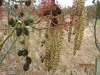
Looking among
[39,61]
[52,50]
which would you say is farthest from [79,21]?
[39,61]

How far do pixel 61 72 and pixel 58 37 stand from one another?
6.01 m

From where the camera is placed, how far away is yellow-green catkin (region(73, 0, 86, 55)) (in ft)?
11.0

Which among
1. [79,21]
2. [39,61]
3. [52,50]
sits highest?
[79,21]

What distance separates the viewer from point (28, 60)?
1.63m

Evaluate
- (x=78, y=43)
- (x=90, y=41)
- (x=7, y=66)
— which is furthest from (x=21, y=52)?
(x=90, y=41)

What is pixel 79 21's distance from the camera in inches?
133

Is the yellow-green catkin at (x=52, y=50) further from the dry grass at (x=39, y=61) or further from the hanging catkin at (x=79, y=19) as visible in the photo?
the dry grass at (x=39, y=61)

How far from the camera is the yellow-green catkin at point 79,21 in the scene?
3.35 metres

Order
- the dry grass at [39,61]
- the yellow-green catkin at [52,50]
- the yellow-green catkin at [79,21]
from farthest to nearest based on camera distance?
1. the dry grass at [39,61]
2. the yellow-green catkin at [79,21]
3. the yellow-green catkin at [52,50]

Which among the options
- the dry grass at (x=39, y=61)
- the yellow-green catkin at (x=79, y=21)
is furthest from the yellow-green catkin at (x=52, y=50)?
the dry grass at (x=39, y=61)

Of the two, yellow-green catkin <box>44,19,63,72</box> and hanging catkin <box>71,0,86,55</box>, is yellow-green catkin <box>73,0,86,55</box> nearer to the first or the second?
hanging catkin <box>71,0,86,55</box>

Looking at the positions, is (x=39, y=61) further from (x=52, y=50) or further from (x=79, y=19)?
(x=52, y=50)

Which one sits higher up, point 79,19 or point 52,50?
point 79,19

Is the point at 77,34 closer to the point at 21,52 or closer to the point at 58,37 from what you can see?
the point at 58,37
